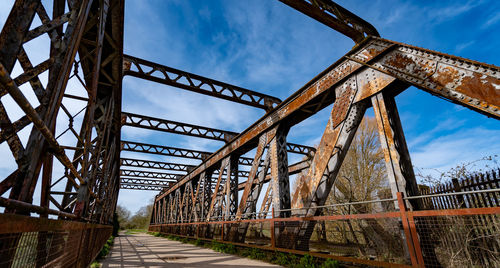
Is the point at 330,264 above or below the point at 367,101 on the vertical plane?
below

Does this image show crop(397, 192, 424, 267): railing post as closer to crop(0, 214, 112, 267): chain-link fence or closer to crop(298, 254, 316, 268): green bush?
crop(298, 254, 316, 268): green bush

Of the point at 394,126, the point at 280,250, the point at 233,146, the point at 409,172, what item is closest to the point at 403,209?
the point at 409,172

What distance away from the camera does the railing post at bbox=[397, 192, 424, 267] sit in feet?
11.3

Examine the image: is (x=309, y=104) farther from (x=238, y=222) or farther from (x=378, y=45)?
(x=238, y=222)

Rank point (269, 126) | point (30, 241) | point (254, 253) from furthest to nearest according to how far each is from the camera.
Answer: point (269, 126) < point (254, 253) < point (30, 241)

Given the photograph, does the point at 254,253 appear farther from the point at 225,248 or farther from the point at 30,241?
the point at 30,241

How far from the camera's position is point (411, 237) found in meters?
3.60

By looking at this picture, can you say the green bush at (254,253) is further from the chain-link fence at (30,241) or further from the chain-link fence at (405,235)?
the chain-link fence at (30,241)

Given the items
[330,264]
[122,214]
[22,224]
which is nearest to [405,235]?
[330,264]

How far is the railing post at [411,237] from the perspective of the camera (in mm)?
3441

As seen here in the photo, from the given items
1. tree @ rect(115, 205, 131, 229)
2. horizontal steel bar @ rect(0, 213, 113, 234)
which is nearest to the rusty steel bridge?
horizontal steel bar @ rect(0, 213, 113, 234)

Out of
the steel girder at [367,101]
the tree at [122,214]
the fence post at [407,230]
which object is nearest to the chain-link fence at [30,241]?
the fence post at [407,230]

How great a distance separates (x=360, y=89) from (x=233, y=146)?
7.21 meters

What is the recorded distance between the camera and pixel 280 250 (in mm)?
6191
